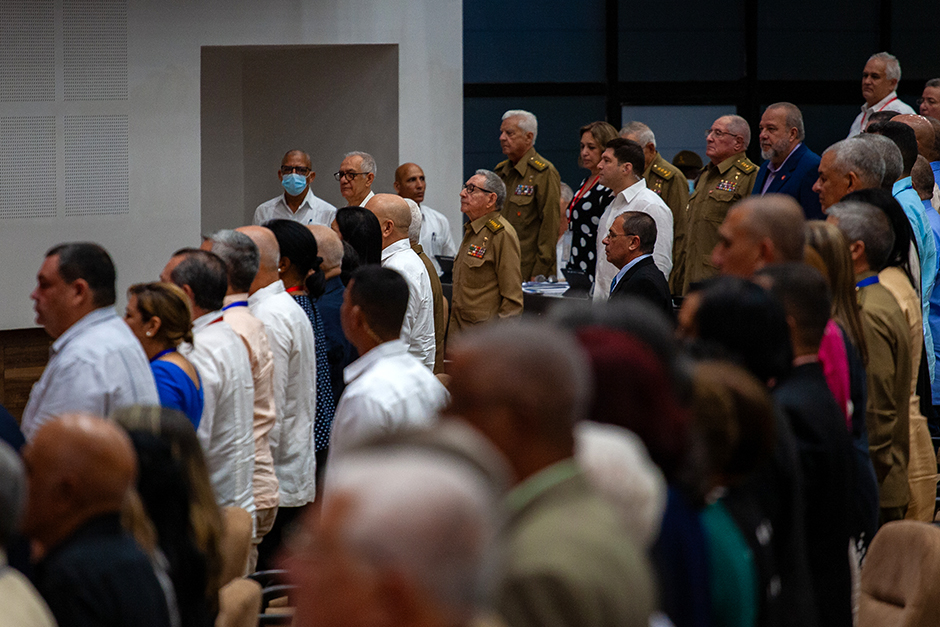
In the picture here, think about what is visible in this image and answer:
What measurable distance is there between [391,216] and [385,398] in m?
2.87

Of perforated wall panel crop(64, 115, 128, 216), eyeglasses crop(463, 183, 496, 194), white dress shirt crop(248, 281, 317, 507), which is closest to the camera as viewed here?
white dress shirt crop(248, 281, 317, 507)

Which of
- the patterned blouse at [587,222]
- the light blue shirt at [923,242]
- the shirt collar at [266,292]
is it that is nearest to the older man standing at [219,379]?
the shirt collar at [266,292]

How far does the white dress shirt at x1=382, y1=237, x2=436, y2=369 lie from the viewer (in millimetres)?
5504

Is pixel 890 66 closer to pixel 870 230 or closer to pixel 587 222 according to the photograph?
pixel 587 222

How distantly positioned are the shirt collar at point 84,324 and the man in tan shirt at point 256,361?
707 millimetres

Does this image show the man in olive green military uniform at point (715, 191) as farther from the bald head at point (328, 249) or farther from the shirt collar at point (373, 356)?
the shirt collar at point (373, 356)

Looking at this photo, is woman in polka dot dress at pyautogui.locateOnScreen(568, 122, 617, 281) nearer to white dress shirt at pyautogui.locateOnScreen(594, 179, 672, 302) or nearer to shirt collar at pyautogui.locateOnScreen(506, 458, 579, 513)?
white dress shirt at pyautogui.locateOnScreen(594, 179, 672, 302)

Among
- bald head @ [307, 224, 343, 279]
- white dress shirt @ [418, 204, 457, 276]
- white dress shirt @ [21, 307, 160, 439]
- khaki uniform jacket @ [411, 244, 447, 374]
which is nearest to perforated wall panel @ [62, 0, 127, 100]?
white dress shirt @ [418, 204, 457, 276]

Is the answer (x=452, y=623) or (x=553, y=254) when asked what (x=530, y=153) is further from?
(x=452, y=623)

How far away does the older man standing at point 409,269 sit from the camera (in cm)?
551

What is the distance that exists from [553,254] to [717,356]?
6175mm

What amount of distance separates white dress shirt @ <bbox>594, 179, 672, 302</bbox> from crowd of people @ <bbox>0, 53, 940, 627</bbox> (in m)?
1.12

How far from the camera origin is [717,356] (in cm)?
217

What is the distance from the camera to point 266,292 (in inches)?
169
